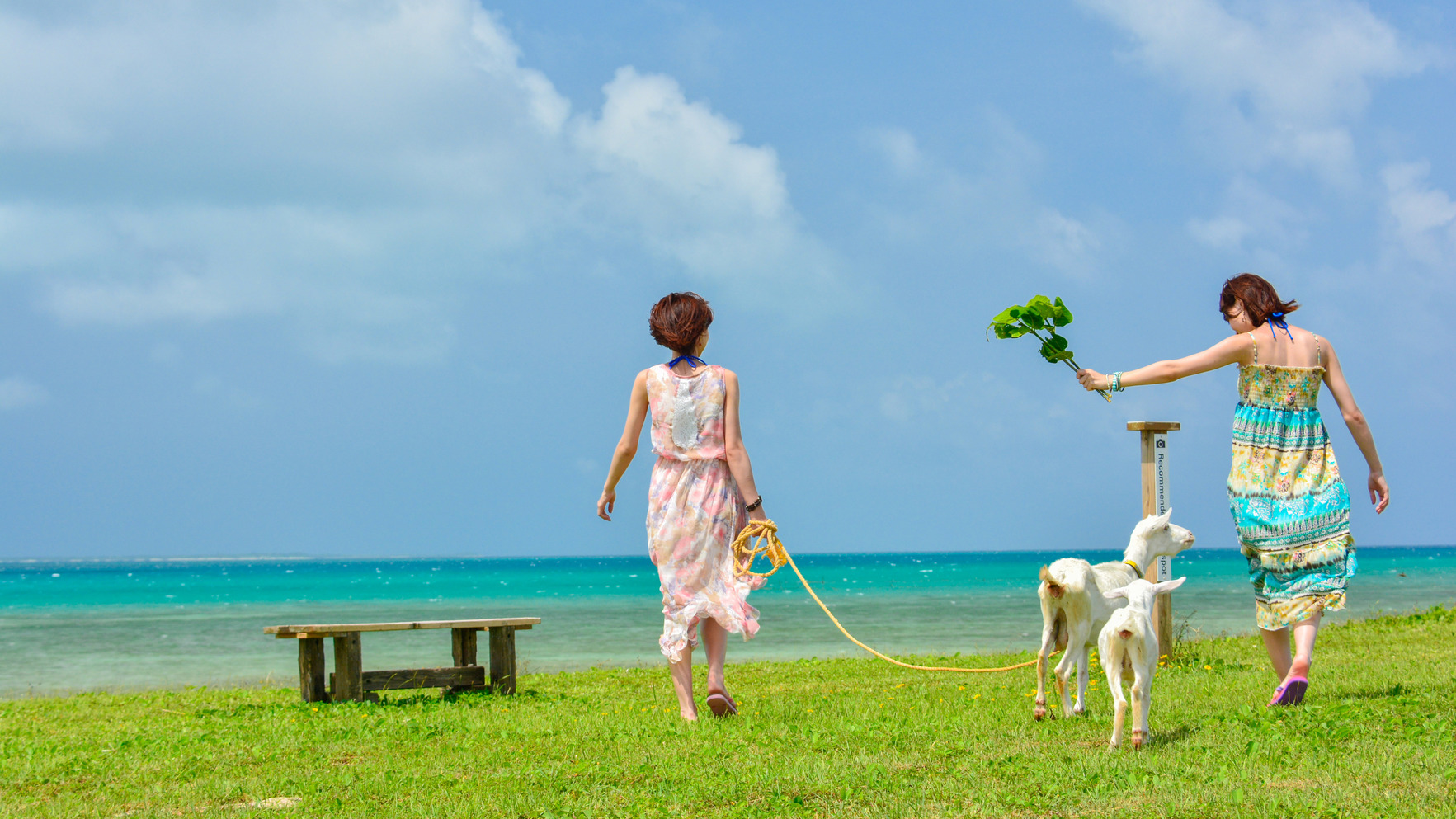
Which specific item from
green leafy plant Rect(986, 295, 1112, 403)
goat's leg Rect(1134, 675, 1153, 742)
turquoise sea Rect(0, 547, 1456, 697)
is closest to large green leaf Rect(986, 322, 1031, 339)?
green leafy plant Rect(986, 295, 1112, 403)

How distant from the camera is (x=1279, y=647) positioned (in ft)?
19.9

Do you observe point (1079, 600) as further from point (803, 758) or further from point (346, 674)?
point (346, 674)

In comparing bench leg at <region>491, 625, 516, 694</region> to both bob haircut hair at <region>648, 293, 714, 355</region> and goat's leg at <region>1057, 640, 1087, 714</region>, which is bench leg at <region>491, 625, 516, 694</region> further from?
goat's leg at <region>1057, 640, 1087, 714</region>

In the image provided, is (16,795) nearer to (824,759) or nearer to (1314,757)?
(824,759)

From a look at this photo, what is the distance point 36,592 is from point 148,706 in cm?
6399

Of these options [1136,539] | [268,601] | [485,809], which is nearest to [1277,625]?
[1136,539]

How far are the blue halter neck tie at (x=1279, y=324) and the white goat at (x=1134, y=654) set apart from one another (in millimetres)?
2054

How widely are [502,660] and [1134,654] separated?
645 centimetres

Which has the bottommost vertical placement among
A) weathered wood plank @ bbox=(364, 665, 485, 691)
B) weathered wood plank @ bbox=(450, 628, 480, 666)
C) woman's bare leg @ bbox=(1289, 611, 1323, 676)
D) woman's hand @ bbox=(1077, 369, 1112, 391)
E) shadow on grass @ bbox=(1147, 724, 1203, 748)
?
weathered wood plank @ bbox=(364, 665, 485, 691)

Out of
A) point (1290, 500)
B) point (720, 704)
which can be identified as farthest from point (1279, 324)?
point (720, 704)

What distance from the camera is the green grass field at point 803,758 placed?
13.0 ft

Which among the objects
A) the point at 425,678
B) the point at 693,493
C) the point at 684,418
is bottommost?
the point at 425,678

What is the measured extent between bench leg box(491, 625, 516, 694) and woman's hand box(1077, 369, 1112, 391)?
5873 mm

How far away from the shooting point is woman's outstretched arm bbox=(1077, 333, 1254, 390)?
19.3 ft
